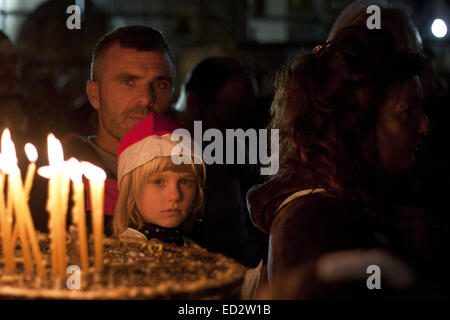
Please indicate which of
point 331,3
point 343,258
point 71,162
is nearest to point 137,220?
point 71,162

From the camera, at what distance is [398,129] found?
71.9 inches

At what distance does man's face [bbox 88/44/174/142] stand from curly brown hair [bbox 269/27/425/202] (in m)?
1.16

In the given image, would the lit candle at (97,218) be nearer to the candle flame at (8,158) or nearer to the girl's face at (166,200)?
the candle flame at (8,158)

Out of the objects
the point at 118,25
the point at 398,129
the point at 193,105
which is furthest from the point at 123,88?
the point at 118,25

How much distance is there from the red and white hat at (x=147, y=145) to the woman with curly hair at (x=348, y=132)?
0.67m

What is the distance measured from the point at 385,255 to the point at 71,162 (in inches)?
29.6

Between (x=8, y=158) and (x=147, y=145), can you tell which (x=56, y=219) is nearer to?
(x=8, y=158)

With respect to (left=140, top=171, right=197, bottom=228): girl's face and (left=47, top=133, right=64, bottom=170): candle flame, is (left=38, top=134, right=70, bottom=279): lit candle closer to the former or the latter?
(left=47, top=133, right=64, bottom=170): candle flame

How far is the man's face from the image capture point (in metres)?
2.89

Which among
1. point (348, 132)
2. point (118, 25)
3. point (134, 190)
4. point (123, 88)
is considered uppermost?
point (118, 25)

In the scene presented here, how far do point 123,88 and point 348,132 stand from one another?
140 centimetres

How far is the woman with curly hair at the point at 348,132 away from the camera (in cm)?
175

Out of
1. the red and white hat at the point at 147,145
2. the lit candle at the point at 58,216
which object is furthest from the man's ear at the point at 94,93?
the lit candle at the point at 58,216

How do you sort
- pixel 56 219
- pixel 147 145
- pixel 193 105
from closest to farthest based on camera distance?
pixel 56 219
pixel 147 145
pixel 193 105
